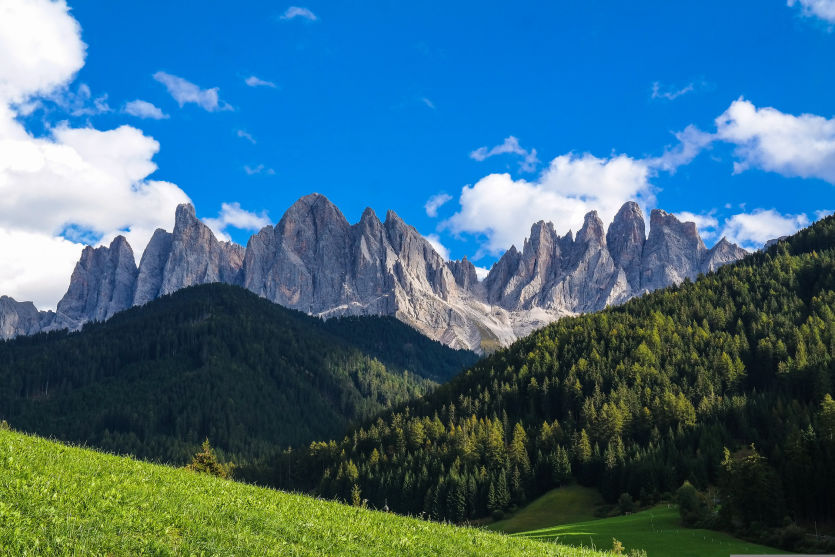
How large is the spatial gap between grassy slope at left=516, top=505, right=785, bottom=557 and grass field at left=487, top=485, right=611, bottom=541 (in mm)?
20785

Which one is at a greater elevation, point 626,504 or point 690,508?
point 690,508

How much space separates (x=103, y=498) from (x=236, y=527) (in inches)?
161

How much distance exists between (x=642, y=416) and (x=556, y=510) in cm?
3223

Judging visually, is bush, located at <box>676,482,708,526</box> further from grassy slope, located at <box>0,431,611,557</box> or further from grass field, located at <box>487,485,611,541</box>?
grassy slope, located at <box>0,431,611,557</box>

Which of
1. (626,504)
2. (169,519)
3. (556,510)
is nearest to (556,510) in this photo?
(556,510)

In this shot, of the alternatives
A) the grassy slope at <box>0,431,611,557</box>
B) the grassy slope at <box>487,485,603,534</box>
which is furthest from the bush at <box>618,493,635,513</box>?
the grassy slope at <box>0,431,611,557</box>

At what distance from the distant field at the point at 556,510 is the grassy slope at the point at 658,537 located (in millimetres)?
20826

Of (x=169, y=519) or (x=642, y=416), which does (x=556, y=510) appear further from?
(x=169, y=519)

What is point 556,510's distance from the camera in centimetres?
10525

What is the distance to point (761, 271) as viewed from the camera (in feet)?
624

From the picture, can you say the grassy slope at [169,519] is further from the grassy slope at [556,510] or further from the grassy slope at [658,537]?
the grassy slope at [556,510]

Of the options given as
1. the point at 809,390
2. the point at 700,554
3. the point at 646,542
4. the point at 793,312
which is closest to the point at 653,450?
the point at 809,390

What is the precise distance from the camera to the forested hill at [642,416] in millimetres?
93000

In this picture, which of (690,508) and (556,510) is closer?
(690,508)
